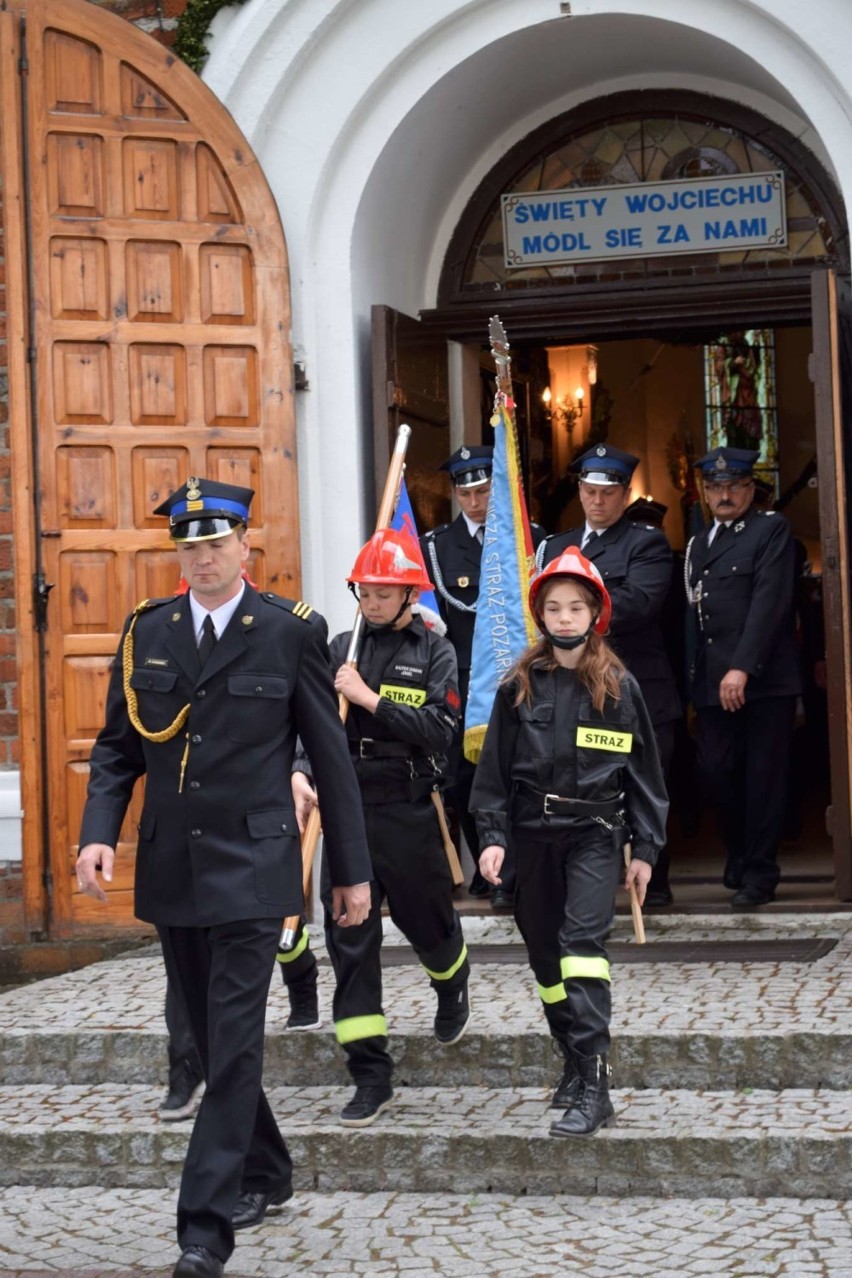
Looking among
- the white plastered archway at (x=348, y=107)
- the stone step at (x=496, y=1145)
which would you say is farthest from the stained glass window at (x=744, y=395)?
the stone step at (x=496, y=1145)

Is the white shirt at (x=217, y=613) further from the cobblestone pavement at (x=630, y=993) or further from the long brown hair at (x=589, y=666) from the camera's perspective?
the cobblestone pavement at (x=630, y=993)

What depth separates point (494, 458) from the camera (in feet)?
27.2

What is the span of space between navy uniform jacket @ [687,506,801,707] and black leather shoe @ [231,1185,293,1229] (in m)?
3.61

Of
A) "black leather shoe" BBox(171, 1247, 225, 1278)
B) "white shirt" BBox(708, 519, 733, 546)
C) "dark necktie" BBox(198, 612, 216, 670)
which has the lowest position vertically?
"black leather shoe" BBox(171, 1247, 225, 1278)

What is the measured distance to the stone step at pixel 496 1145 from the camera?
17.7 ft

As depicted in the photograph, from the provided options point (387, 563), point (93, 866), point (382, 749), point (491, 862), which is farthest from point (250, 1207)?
point (387, 563)

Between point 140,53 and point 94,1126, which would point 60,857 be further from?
point 140,53

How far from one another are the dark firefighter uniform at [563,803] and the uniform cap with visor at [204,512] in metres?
1.24

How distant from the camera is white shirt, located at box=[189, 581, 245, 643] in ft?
16.6

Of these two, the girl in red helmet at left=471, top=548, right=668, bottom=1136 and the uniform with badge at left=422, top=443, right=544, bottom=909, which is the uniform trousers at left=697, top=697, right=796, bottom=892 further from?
the girl in red helmet at left=471, top=548, right=668, bottom=1136

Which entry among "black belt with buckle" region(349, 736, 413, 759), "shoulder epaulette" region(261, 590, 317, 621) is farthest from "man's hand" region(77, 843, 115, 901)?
"black belt with buckle" region(349, 736, 413, 759)

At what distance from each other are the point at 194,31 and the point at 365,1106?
487cm

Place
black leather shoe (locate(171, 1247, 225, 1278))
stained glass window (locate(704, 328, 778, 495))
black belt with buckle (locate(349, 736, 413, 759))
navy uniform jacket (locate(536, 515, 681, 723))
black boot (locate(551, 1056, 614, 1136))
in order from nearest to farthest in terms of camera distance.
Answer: black leather shoe (locate(171, 1247, 225, 1278)) → black boot (locate(551, 1056, 614, 1136)) → black belt with buckle (locate(349, 736, 413, 759)) → navy uniform jacket (locate(536, 515, 681, 723)) → stained glass window (locate(704, 328, 778, 495))

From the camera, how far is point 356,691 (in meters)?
6.05
